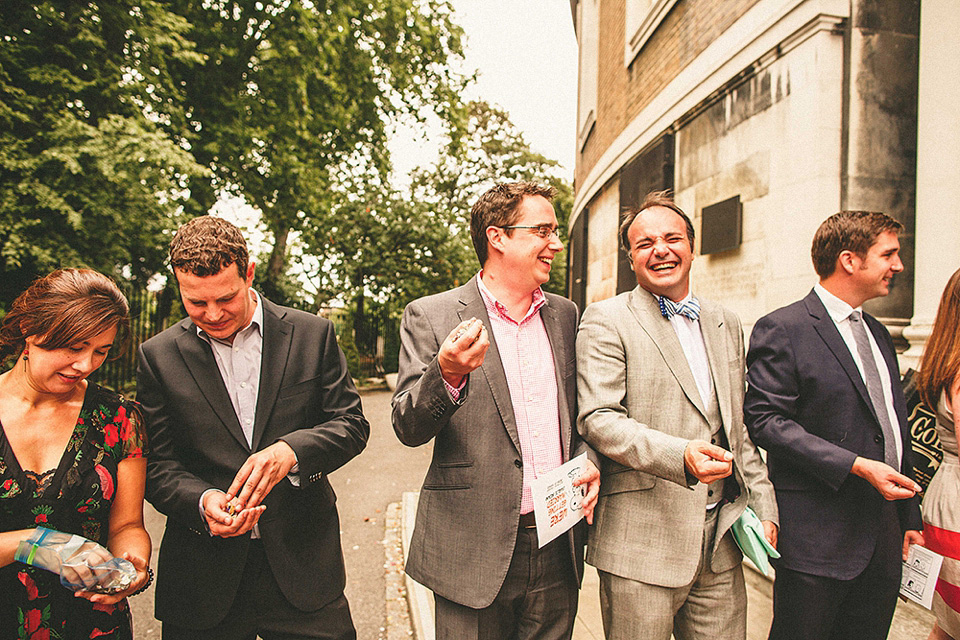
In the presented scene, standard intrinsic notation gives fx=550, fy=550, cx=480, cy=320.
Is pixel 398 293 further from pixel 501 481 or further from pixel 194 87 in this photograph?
pixel 501 481

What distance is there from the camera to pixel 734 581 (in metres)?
2.14

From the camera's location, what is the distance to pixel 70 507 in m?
1.73

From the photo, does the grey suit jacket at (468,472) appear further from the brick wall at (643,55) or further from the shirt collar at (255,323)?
the brick wall at (643,55)

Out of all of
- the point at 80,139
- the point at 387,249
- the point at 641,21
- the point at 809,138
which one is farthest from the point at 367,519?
the point at 387,249

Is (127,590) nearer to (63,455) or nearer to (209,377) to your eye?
(63,455)

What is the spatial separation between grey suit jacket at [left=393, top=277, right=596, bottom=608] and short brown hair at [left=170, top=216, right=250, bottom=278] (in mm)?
684

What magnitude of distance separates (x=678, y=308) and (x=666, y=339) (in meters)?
0.17

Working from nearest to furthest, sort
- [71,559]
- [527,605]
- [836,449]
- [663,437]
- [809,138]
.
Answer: [71,559] < [663,437] < [527,605] < [836,449] < [809,138]

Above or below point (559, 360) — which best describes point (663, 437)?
below

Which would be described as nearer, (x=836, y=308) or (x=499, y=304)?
(x=499, y=304)

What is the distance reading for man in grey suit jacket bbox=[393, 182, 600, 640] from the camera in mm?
1944

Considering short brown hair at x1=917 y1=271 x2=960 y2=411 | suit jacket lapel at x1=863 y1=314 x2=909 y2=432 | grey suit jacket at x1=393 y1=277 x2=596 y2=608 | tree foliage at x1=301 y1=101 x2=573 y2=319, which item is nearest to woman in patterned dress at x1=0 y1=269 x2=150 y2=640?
grey suit jacket at x1=393 y1=277 x2=596 y2=608

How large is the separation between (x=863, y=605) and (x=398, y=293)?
1480 centimetres

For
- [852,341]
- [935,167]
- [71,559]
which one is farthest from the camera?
[935,167]
